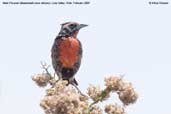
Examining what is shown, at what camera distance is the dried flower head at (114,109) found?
530 centimetres

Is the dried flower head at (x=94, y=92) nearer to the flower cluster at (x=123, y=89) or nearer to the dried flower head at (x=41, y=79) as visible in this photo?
the flower cluster at (x=123, y=89)

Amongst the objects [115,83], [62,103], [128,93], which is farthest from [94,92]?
[62,103]

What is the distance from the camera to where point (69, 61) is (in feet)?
24.1

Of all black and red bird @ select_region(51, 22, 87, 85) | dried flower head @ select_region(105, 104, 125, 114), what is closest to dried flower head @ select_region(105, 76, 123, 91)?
dried flower head @ select_region(105, 104, 125, 114)

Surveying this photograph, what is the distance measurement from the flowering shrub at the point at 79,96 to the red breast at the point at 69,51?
136cm

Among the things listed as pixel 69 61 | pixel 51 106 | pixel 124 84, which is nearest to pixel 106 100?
pixel 124 84

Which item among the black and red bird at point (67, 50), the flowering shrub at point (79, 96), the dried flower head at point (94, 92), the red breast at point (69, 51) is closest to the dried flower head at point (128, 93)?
the flowering shrub at point (79, 96)

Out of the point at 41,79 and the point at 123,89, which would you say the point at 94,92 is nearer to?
the point at 123,89

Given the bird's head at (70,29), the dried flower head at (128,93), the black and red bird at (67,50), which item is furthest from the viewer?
the bird's head at (70,29)

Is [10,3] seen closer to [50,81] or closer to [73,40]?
[73,40]

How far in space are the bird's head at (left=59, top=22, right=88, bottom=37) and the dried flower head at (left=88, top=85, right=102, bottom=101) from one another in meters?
1.98

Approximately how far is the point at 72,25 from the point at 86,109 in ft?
8.89

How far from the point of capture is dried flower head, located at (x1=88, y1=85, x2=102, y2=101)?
18.2 ft

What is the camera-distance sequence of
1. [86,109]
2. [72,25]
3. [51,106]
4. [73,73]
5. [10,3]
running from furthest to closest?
[10,3] → [72,25] → [73,73] → [86,109] → [51,106]
